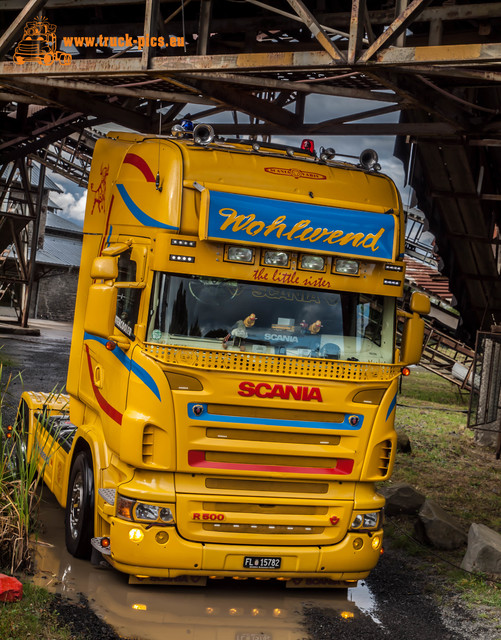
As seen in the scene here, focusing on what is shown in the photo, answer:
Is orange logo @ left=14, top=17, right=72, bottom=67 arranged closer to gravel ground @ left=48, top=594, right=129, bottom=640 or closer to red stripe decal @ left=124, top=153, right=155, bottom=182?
red stripe decal @ left=124, top=153, right=155, bottom=182

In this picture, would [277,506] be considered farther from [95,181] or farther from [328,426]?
[95,181]

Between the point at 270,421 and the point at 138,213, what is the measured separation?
2.17m

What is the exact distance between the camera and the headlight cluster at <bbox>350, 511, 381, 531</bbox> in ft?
23.1

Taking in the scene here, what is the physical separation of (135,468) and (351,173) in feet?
10.9

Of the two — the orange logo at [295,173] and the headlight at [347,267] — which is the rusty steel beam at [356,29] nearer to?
the orange logo at [295,173]

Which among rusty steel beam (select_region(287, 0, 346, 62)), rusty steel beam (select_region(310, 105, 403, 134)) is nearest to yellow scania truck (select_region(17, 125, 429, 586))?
rusty steel beam (select_region(287, 0, 346, 62))

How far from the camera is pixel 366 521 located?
710cm

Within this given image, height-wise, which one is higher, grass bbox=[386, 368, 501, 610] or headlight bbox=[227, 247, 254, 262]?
headlight bbox=[227, 247, 254, 262]

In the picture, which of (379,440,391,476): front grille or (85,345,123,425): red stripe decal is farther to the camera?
(379,440,391,476): front grille

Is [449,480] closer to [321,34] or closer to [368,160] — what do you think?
[368,160]

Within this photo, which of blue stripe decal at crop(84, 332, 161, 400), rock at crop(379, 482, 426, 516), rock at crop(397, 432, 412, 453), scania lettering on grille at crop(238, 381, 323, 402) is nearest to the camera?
blue stripe decal at crop(84, 332, 161, 400)

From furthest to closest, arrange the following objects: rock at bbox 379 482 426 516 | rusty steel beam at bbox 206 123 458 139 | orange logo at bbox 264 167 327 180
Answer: rusty steel beam at bbox 206 123 458 139 → rock at bbox 379 482 426 516 → orange logo at bbox 264 167 327 180

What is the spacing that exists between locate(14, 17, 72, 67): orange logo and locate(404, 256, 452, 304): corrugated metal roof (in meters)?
16.8

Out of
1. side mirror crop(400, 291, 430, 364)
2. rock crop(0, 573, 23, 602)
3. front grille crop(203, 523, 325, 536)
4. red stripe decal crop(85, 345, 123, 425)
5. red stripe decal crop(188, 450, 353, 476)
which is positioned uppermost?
side mirror crop(400, 291, 430, 364)
